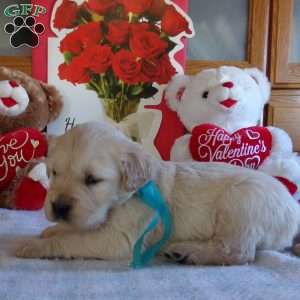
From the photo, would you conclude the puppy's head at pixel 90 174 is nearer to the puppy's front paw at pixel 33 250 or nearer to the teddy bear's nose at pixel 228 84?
the puppy's front paw at pixel 33 250

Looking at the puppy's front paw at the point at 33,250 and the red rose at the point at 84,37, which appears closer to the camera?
the puppy's front paw at the point at 33,250

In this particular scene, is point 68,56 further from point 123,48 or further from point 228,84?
point 228,84

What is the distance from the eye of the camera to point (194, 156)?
1.88 metres

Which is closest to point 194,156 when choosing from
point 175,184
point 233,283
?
point 175,184

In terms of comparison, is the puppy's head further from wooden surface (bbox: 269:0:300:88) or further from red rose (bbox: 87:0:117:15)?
wooden surface (bbox: 269:0:300:88)

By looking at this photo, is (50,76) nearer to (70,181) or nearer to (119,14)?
(119,14)

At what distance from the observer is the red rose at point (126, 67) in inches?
84.6

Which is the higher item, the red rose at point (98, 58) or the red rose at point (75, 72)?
the red rose at point (98, 58)

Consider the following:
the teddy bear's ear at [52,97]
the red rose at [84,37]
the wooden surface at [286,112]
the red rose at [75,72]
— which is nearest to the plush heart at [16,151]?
the teddy bear's ear at [52,97]

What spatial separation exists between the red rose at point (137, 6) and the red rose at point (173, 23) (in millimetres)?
86

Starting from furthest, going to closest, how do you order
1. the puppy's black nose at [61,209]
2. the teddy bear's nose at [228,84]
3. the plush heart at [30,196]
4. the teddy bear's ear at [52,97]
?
1. the teddy bear's ear at [52,97]
2. the teddy bear's nose at [228,84]
3. the plush heart at [30,196]
4. the puppy's black nose at [61,209]

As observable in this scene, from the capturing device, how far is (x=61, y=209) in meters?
1.12

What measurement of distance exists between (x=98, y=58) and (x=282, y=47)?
791 mm

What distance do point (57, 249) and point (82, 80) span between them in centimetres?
109
